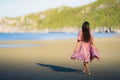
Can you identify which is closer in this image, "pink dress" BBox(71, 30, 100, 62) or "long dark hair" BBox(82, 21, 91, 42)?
"long dark hair" BBox(82, 21, 91, 42)

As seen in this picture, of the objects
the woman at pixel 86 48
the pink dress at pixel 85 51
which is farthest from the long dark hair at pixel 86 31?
the pink dress at pixel 85 51

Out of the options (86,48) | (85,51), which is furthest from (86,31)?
(85,51)

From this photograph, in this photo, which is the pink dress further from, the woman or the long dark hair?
the long dark hair

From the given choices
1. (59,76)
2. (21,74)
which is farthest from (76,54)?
(21,74)

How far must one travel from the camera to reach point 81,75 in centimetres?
1446

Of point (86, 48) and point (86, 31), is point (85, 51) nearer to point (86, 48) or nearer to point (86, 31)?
point (86, 48)

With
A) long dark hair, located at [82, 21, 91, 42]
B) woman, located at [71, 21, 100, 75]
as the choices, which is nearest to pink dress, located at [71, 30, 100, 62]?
woman, located at [71, 21, 100, 75]

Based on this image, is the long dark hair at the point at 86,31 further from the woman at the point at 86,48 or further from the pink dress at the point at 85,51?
the pink dress at the point at 85,51

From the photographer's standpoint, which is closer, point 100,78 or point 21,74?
point 100,78

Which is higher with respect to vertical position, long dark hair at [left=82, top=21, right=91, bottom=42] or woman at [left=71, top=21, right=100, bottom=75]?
long dark hair at [left=82, top=21, right=91, bottom=42]

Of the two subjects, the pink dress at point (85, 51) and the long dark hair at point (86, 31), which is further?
the pink dress at point (85, 51)

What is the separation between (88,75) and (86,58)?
0.77 meters

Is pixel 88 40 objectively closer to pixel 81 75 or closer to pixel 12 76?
pixel 81 75

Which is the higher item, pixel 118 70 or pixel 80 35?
pixel 80 35
